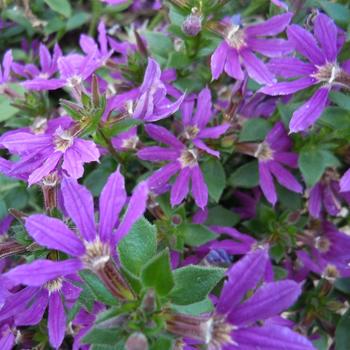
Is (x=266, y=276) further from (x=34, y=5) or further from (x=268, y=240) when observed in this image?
(x=34, y=5)

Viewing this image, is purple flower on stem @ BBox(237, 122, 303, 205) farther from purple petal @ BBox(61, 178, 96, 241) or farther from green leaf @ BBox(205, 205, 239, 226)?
purple petal @ BBox(61, 178, 96, 241)

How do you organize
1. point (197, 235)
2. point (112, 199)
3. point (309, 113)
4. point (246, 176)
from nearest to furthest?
point (112, 199) → point (309, 113) → point (197, 235) → point (246, 176)

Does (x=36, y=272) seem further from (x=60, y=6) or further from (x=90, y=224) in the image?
(x=60, y=6)

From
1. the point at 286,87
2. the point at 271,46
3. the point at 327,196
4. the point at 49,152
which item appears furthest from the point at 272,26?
the point at 49,152

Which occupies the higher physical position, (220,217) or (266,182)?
(266,182)

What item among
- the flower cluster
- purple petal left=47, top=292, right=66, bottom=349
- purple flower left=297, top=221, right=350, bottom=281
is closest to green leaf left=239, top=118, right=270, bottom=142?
the flower cluster

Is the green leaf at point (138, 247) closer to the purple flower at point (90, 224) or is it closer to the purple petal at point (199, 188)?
the purple flower at point (90, 224)
